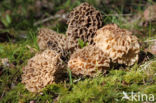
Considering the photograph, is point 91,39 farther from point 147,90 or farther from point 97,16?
point 147,90

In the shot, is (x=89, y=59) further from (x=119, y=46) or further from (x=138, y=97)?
(x=138, y=97)

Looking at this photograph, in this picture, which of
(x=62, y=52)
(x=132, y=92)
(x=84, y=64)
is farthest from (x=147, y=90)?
(x=62, y=52)

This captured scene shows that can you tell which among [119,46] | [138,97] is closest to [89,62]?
[119,46]

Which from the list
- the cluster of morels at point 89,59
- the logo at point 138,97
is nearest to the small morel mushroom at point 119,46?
the cluster of morels at point 89,59

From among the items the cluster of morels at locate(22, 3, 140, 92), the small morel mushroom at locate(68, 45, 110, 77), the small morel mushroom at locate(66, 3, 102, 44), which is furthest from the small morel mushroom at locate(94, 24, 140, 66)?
the small morel mushroom at locate(66, 3, 102, 44)

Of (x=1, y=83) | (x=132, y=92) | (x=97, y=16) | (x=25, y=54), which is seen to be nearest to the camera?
(x=132, y=92)
